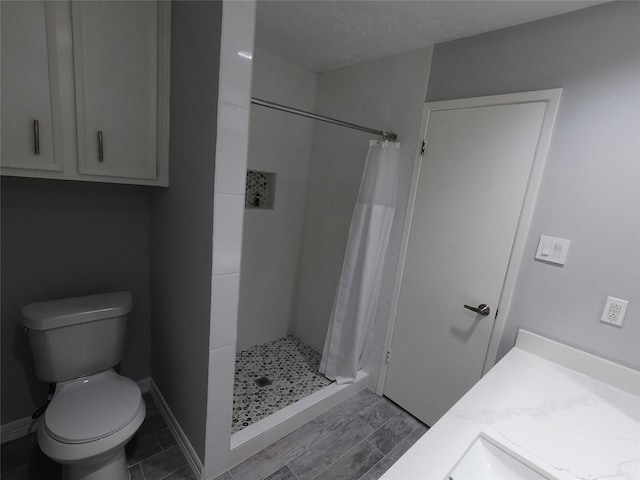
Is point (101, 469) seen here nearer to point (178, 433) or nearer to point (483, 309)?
point (178, 433)

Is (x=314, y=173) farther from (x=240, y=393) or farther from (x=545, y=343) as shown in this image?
(x=545, y=343)

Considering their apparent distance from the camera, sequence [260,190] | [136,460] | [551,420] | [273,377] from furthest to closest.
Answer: [260,190]
[273,377]
[136,460]
[551,420]

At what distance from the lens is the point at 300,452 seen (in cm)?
168

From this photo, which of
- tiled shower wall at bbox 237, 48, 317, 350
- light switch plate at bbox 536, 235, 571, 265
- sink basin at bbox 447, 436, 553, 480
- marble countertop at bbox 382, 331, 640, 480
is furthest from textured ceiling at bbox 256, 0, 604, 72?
sink basin at bbox 447, 436, 553, 480

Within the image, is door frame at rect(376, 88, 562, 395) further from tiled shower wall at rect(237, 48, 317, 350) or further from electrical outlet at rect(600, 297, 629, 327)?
tiled shower wall at rect(237, 48, 317, 350)

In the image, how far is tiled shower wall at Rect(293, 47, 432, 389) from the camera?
189cm

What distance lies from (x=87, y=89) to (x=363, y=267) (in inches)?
65.2

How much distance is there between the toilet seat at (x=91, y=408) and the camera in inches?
47.0

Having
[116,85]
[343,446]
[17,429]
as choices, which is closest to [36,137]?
[116,85]

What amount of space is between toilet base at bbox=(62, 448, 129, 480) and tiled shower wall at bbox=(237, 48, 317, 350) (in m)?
1.13

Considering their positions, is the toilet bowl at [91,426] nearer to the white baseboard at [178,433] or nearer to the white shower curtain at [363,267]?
the white baseboard at [178,433]

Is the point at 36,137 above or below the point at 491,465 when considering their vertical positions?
above

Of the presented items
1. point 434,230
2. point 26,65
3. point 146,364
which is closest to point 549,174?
point 434,230

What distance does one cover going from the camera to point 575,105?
4.27 ft
